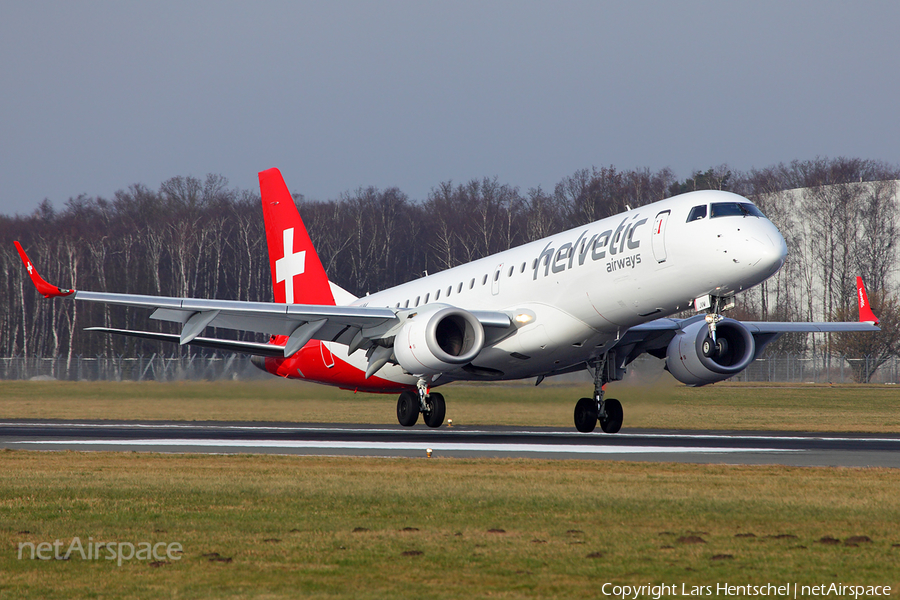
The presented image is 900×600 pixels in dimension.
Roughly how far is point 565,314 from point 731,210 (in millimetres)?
4573

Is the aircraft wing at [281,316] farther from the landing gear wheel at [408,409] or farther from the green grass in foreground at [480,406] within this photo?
the green grass in foreground at [480,406]

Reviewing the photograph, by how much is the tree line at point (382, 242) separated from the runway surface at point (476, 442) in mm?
49360

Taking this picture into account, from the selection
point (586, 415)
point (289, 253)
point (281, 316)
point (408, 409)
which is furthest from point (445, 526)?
point (289, 253)

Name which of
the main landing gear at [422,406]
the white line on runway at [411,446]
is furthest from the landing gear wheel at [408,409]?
the white line on runway at [411,446]

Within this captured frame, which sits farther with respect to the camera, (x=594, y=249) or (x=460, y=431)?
(x=460, y=431)

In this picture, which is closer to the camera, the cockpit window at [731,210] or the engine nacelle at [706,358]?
the cockpit window at [731,210]

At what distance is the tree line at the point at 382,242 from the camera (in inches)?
3007

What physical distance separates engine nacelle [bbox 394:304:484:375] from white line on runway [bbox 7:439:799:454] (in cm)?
215

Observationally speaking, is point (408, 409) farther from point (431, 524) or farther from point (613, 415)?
point (431, 524)

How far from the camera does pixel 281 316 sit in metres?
24.2

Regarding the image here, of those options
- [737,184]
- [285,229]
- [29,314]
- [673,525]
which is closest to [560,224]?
[737,184]

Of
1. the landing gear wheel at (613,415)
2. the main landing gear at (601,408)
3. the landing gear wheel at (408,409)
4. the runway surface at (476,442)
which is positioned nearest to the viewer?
the runway surface at (476,442)

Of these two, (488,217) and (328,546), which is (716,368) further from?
(488,217)

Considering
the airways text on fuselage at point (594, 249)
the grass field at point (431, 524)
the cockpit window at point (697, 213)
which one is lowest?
the grass field at point (431, 524)
